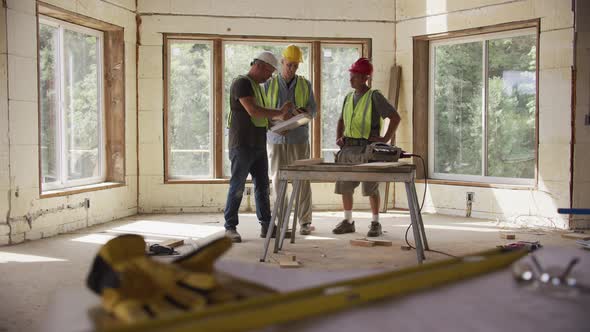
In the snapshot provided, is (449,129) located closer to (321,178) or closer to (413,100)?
(413,100)

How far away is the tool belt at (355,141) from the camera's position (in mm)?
6051

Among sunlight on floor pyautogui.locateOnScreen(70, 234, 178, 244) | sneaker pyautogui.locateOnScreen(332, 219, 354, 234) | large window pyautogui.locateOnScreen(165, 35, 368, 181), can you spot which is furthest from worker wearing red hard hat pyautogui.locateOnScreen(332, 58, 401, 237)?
large window pyautogui.locateOnScreen(165, 35, 368, 181)

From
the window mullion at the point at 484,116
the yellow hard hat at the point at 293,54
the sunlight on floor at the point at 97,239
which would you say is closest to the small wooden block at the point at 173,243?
the sunlight on floor at the point at 97,239

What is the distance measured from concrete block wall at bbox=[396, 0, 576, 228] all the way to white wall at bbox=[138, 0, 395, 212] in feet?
2.92

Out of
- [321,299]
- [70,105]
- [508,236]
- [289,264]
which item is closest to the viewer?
[321,299]

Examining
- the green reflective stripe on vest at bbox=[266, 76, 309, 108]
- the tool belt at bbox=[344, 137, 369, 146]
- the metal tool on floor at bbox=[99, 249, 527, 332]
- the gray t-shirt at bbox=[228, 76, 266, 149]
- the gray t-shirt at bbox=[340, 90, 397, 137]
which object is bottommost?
the metal tool on floor at bbox=[99, 249, 527, 332]

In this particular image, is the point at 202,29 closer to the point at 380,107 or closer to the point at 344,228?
the point at 380,107

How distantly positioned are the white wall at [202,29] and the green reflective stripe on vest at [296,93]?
6.65 ft

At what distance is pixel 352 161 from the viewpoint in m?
5.97

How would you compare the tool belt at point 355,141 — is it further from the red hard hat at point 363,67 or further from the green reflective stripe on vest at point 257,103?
the green reflective stripe on vest at point 257,103

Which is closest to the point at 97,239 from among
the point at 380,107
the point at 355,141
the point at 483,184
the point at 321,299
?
the point at 355,141

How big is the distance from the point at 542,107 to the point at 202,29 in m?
4.15

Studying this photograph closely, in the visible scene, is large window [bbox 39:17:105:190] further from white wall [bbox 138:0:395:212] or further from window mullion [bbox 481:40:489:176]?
window mullion [bbox 481:40:489:176]

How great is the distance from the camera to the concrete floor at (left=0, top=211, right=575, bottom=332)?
158 inches
